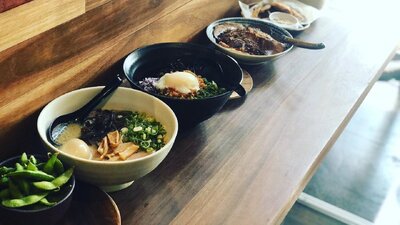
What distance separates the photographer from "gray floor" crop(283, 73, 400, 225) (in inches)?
95.7

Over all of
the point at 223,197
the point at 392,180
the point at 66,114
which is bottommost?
the point at 392,180

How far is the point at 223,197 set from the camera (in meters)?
1.08

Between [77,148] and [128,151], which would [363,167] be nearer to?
[128,151]

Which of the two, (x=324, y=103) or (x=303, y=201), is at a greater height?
(x=324, y=103)

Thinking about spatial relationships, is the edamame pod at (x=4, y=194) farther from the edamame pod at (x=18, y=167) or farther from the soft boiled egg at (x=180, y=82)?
the soft boiled egg at (x=180, y=82)

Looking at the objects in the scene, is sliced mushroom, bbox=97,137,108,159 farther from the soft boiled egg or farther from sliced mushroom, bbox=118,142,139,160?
the soft boiled egg

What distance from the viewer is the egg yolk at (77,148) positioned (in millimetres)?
986

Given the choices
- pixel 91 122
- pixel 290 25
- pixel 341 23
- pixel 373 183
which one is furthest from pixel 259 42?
pixel 373 183

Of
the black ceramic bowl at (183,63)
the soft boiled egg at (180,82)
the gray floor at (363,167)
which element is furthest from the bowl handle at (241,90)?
the gray floor at (363,167)

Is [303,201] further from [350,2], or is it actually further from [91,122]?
[91,122]

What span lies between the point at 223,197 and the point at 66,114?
0.45 m

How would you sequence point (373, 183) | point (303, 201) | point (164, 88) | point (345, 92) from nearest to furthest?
point (164, 88)
point (345, 92)
point (303, 201)
point (373, 183)

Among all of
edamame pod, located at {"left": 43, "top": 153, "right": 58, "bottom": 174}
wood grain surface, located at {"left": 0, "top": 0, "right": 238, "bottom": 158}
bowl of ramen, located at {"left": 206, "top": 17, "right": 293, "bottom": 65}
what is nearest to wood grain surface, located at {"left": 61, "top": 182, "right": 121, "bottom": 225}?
edamame pod, located at {"left": 43, "top": 153, "right": 58, "bottom": 174}

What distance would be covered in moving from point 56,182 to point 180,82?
51 cm
